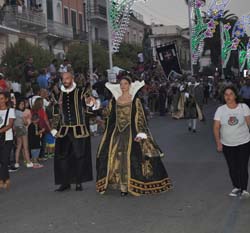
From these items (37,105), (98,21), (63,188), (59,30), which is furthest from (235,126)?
(98,21)

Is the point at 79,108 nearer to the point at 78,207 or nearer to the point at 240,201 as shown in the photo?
the point at 78,207

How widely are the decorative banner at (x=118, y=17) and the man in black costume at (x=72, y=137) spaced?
673 inches

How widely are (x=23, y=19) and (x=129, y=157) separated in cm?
2932

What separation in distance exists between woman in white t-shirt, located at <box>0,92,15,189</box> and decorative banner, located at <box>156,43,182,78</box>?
2464 cm

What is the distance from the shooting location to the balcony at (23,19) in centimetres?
3506

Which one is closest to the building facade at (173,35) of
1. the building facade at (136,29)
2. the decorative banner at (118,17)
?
the building facade at (136,29)

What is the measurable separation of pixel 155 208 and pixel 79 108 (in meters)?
2.12

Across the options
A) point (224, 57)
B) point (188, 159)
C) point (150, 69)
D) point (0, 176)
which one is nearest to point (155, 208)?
point (0, 176)

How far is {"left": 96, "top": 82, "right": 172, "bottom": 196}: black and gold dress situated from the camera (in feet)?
27.9

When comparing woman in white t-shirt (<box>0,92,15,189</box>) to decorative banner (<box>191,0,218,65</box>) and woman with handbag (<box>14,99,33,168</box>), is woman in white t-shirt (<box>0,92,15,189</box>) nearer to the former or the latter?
woman with handbag (<box>14,99,33,168</box>)

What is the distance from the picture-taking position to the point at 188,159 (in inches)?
498

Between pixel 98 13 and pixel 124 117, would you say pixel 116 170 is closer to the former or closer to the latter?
pixel 124 117

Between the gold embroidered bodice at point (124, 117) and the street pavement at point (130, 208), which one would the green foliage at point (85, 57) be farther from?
the gold embroidered bodice at point (124, 117)

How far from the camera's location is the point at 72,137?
9000mm
